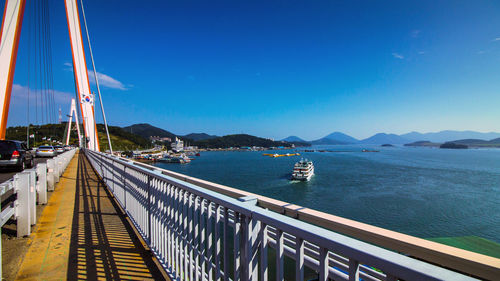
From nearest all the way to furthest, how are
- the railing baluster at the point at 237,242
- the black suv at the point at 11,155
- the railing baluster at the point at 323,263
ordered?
1. the railing baluster at the point at 323,263
2. the railing baluster at the point at 237,242
3. the black suv at the point at 11,155

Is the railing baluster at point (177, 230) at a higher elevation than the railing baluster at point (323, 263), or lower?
lower

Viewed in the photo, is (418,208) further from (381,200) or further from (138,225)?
(138,225)

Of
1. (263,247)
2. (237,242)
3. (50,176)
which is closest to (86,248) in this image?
(237,242)

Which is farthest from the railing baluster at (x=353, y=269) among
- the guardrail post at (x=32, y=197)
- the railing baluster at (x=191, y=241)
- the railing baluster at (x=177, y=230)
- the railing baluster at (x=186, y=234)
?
the guardrail post at (x=32, y=197)

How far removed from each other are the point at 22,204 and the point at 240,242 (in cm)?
395

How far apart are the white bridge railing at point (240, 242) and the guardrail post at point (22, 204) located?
151cm

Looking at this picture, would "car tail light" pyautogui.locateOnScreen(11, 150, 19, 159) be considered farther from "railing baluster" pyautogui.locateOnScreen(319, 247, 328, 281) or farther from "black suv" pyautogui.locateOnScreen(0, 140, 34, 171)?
"railing baluster" pyautogui.locateOnScreen(319, 247, 328, 281)

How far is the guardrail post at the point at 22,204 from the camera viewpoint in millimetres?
3490

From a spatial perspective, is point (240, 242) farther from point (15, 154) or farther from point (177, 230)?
point (15, 154)

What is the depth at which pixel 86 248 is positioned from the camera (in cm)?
323

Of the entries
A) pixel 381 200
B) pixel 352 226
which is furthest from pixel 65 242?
pixel 381 200

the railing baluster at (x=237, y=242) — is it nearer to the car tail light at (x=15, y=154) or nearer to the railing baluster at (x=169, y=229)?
the railing baluster at (x=169, y=229)

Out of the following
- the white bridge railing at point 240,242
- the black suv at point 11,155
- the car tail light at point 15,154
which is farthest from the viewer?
the car tail light at point 15,154

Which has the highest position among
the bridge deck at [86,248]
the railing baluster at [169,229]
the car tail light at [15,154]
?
the car tail light at [15,154]
